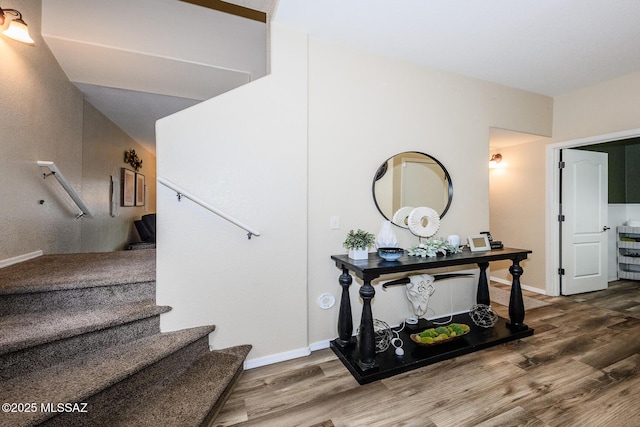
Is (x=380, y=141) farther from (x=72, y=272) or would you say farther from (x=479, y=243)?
(x=72, y=272)

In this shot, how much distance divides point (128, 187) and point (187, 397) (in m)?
4.55

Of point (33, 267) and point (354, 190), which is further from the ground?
point (354, 190)

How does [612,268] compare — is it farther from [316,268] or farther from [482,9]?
[316,268]

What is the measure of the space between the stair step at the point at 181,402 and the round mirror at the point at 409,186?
1857 mm

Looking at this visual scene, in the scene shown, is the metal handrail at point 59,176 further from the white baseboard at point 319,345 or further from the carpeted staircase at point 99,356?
the white baseboard at point 319,345

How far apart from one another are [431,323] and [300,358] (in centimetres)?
137

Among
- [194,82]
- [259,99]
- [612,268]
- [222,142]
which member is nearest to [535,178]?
[612,268]

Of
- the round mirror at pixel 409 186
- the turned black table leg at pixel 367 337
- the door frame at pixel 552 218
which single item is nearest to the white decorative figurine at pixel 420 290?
the round mirror at pixel 409 186

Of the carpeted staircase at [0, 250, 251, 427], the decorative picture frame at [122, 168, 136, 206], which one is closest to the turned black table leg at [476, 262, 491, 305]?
the carpeted staircase at [0, 250, 251, 427]

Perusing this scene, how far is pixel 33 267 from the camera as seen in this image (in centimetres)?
211

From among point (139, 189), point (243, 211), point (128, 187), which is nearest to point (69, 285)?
point (243, 211)

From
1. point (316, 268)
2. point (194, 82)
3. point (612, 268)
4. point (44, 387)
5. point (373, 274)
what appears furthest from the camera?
point (612, 268)

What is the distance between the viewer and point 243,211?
6.78 feet

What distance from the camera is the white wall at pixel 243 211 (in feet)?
6.31
